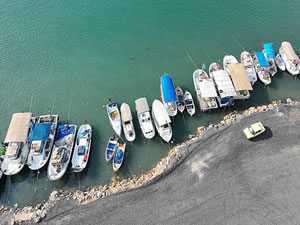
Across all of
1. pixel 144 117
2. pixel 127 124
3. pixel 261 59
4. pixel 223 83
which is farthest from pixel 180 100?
pixel 261 59

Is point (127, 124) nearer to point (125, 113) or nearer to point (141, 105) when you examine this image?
point (125, 113)

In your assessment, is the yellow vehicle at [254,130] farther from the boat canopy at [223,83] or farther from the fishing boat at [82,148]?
the fishing boat at [82,148]

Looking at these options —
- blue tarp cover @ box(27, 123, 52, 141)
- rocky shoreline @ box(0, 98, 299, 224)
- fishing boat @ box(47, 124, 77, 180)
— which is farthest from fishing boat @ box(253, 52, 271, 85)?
blue tarp cover @ box(27, 123, 52, 141)

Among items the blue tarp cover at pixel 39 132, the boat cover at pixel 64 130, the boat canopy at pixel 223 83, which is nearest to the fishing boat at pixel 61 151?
the boat cover at pixel 64 130

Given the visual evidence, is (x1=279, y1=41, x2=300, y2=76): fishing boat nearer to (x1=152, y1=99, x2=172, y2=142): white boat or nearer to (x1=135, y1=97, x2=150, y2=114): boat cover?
(x1=152, y1=99, x2=172, y2=142): white boat

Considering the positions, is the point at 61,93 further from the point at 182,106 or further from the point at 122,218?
the point at 122,218

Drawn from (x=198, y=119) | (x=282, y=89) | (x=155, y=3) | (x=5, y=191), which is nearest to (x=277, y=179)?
(x=198, y=119)
